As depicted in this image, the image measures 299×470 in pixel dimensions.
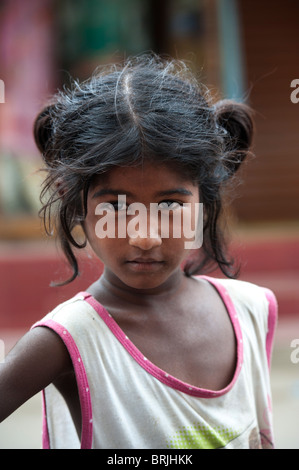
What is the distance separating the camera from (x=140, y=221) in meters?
1.16

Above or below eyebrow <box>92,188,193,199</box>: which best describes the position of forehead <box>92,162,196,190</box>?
above

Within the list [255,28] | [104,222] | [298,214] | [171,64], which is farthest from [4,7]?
[104,222]

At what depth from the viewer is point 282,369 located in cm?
420

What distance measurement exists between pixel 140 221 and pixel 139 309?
240 millimetres

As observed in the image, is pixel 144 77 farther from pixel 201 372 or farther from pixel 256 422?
pixel 256 422

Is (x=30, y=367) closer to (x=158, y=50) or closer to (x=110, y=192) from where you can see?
(x=110, y=192)

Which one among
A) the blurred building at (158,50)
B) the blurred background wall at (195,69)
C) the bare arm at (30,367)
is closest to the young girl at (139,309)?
the bare arm at (30,367)

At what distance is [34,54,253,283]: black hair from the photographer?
47.3 inches

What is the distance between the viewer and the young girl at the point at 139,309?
1172mm

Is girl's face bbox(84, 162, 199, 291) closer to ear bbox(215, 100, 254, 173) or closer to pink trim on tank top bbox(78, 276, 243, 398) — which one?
pink trim on tank top bbox(78, 276, 243, 398)

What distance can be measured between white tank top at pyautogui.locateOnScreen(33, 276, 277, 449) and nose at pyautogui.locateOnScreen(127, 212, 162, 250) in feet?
0.62

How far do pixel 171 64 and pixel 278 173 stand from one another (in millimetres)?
4142

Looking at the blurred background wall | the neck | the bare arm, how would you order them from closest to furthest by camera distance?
the bare arm < the neck < the blurred background wall

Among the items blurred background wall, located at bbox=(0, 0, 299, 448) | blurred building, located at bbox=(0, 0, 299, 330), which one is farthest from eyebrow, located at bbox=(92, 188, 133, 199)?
blurred building, located at bbox=(0, 0, 299, 330)
